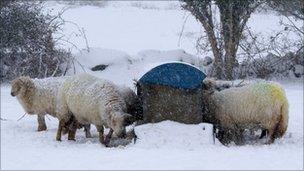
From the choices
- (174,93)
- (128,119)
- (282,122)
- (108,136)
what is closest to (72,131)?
(108,136)

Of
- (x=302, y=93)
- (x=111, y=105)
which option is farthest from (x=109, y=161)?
(x=302, y=93)

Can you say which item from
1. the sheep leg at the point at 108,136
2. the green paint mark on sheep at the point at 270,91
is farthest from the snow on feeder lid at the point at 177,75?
the sheep leg at the point at 108,136

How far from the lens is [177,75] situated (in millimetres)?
10320

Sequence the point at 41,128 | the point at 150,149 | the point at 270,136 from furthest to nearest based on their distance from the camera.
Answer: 1. the point at 41,128
2. the point at 270,136
3. the point at 150,149

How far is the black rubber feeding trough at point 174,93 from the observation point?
10.3 metres

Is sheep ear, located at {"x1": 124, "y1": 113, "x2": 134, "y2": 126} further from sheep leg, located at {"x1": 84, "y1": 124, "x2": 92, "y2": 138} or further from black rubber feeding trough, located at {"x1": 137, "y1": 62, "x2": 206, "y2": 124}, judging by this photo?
sheep leg, located at {"x1": 84, "y1": 124, "x2": 92, "y2": 138}

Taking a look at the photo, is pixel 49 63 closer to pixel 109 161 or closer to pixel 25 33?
pixel 25 33

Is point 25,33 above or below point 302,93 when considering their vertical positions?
above

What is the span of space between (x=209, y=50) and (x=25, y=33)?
6464mm

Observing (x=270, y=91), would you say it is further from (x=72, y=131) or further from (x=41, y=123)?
(x=41, y=123)

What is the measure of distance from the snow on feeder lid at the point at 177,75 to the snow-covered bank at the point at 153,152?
0.67 metres

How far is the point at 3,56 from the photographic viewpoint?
21.7 meters

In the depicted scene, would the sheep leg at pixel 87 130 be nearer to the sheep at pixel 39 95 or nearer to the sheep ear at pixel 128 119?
the sheep at pixel 39 95

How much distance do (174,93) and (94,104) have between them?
1.35 m
